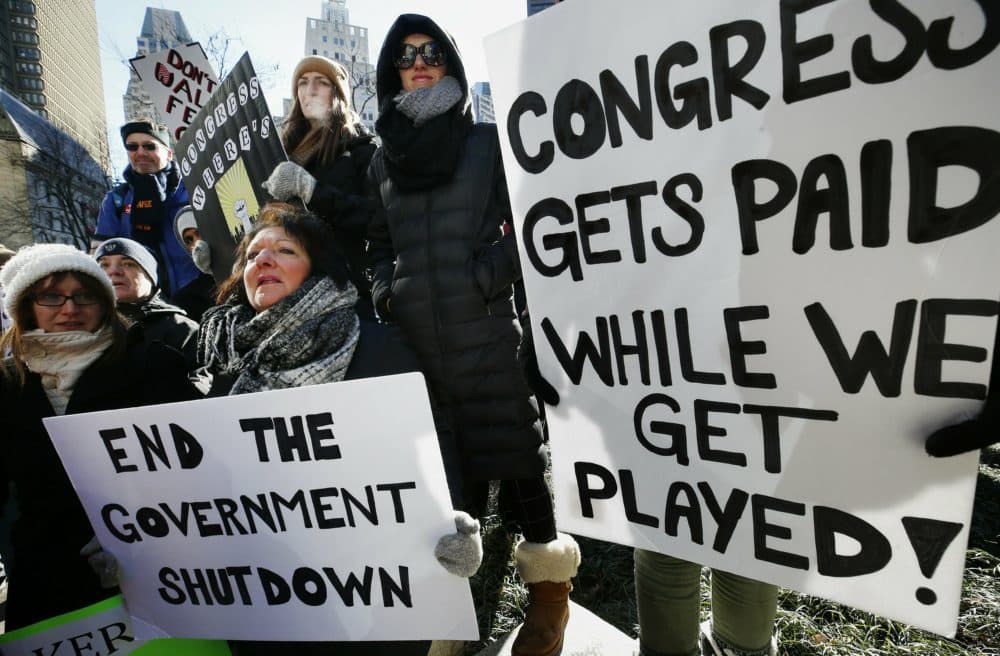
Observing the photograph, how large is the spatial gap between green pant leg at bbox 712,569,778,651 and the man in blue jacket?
373 centimetres

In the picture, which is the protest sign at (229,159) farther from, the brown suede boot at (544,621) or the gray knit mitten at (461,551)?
the brown suede boot at (544,621)

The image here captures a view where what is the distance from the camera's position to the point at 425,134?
1.88 metres

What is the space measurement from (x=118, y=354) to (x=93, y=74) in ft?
390

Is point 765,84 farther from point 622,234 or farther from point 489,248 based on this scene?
point 489,248

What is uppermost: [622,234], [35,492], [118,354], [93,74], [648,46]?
[93,74]

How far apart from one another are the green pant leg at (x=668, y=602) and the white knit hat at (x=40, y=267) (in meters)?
2.04

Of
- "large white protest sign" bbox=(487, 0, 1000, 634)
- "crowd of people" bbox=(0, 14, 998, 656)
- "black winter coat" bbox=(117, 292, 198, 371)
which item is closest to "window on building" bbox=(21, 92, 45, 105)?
"black winter coat" bbox=(117, 292, 198, 371)

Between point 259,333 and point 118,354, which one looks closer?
point 259,333

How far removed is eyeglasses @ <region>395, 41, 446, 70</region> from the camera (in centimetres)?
193

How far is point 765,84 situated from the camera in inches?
35.9

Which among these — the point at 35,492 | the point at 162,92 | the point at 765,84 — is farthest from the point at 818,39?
the point at 162,92

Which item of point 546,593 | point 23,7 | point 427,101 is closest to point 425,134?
point 427,101

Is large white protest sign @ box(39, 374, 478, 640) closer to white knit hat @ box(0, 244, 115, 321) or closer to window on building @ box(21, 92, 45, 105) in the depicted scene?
white knit hat @ box(0, 244, 115, 321)

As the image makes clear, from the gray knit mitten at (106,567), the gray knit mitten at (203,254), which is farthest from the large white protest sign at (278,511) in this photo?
the gray knit mitten at (203,254)
